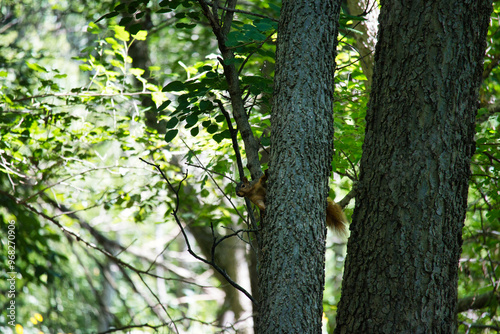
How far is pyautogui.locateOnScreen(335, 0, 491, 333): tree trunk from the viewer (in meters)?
1.26

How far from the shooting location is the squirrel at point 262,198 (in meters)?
1.68

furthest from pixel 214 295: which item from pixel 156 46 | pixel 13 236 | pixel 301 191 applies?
pixel 301 191

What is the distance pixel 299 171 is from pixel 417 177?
0.37 m

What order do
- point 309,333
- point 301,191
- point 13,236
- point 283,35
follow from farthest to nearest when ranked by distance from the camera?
point 13,236 < point 283,35 < point 301,191 < point 309,333

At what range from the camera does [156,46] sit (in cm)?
746

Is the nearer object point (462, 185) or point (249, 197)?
point (462, 185)

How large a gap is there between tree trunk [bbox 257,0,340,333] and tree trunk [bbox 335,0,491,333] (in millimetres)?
158

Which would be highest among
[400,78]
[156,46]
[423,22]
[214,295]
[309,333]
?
[156,46]

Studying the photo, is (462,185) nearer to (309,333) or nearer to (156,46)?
(309,333)

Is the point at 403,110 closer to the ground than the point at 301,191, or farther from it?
farther from it

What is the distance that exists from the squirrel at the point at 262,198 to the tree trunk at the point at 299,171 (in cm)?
29

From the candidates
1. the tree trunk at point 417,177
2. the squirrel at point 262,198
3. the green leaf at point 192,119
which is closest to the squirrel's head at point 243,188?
the squirrel at point 262,198

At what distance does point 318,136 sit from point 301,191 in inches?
7.9

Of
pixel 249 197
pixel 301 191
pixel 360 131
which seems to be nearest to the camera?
pixel 301 191
